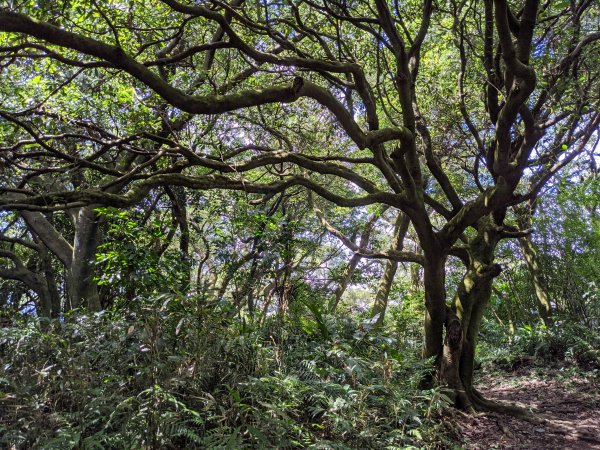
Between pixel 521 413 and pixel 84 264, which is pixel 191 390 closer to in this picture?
pixel 521 413

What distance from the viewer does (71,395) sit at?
3629 mm

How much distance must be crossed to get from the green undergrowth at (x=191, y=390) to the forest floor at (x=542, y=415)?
83 cm

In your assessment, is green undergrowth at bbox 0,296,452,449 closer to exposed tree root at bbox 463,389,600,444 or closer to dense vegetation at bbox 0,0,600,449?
dense vegetation at bbox 0,0,600,449

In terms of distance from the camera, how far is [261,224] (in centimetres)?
631

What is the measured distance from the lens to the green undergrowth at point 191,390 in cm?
336

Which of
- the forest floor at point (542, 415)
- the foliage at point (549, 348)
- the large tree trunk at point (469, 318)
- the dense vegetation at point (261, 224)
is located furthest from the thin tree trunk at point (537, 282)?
the large tree trunk at point (469, 318)

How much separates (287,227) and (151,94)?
2.85m

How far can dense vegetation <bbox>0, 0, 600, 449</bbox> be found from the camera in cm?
377

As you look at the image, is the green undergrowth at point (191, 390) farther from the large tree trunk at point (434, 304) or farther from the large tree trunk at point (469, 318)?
the large tree trunk at point (434, 304)

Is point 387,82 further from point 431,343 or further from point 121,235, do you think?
point 121,235

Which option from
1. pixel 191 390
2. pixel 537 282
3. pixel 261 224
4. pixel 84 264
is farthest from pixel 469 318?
pixel 84 264

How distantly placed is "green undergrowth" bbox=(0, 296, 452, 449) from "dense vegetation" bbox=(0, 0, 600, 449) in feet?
0.08

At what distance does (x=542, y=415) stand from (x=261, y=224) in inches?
178

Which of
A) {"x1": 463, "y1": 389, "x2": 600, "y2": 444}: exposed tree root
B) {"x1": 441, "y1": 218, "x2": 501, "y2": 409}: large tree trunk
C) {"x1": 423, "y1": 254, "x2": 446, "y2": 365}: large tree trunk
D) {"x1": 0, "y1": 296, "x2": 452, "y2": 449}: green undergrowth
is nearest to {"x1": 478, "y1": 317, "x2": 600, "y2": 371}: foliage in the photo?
{"x1": 463, "y1": 389, "x2": 600, "y2": 444}: exposed tree root
